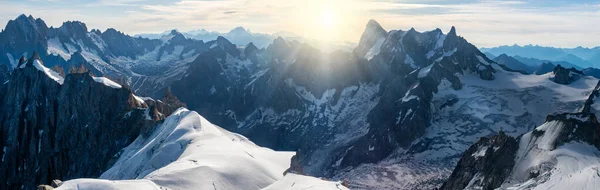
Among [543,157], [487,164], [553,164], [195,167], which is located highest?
[195,167]

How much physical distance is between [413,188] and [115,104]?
107 m

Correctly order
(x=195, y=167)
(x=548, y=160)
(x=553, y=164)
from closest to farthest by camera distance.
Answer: (x=195, y=167) < (x=553, y=164) < (x=548, y=160)

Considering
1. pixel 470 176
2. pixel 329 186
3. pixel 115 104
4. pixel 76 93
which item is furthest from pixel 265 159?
pixel 76 93

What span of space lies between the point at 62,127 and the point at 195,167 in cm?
10361

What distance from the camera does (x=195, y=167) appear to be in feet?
215

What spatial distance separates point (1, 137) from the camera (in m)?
159

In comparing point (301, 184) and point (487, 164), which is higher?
point (301, 184)

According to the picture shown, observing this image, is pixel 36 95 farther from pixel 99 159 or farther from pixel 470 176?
pixel 470 176

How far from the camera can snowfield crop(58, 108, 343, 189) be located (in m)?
59.2

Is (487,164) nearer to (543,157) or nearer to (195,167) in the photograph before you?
(543,157)

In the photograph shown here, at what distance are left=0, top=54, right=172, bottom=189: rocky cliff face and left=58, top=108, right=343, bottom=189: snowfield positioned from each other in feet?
87.9

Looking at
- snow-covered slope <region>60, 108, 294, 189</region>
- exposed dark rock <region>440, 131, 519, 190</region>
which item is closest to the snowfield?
snow-covered slope <region>60, 108, 294, 189</region>

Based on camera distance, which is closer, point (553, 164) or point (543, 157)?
point (553, 164)

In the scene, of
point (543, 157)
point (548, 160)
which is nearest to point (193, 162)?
point (548, 160)
